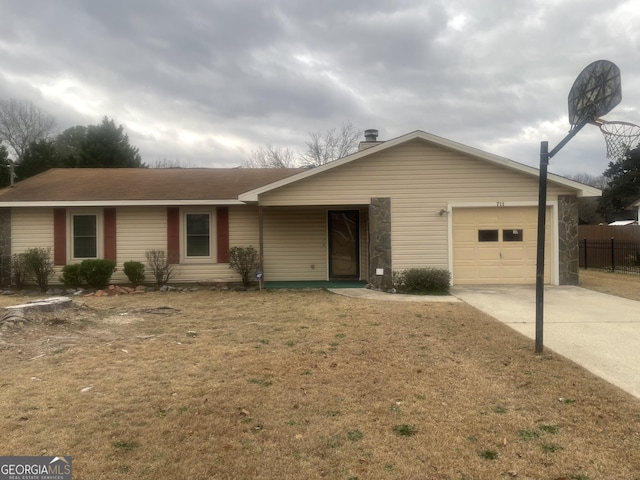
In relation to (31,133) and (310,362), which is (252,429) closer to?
(310,362)

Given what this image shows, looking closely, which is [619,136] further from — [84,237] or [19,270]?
[19,270]

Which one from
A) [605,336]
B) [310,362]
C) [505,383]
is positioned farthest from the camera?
[605,336]

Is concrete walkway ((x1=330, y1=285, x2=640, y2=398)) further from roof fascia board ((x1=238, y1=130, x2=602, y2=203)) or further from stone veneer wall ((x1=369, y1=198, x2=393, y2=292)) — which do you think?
roof fascia board ((x1=238, y1=130, x2=602, y2=203))

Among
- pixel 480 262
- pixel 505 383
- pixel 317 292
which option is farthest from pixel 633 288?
pixel 505 383

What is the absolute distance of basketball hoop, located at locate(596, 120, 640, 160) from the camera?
16.9 ft

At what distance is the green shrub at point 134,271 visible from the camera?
12445mm

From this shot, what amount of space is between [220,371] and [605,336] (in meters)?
5.38

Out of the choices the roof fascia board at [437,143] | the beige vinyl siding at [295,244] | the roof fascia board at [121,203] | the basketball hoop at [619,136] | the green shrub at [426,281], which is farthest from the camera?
the beige vinyl siding at [295,244]

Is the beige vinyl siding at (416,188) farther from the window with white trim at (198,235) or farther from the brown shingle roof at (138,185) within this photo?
the brown shingle roof at (138,185)

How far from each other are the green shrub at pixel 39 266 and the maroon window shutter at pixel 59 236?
0.29 meters

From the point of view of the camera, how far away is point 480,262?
12273 millimetres

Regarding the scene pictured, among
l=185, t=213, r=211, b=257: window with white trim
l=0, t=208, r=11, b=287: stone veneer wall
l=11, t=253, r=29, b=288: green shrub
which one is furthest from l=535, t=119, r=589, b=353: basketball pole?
l=0, t=208, r=11, b=287: stone veneer wall

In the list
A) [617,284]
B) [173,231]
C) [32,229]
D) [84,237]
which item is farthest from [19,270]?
[617,284]

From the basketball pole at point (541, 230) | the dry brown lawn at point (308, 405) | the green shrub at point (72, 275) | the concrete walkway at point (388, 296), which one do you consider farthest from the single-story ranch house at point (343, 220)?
the basketball pole at point (541, 230)
